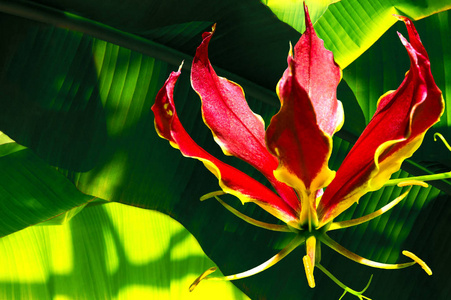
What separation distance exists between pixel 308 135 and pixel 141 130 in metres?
0.43

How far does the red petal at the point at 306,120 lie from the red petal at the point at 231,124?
4cm

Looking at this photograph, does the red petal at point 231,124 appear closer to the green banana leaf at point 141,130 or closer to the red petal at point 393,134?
the red petal at point 393,134

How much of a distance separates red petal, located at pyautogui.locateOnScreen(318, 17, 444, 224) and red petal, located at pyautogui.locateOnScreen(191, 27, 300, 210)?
0.05m

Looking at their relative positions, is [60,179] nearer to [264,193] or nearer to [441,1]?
[264,193]

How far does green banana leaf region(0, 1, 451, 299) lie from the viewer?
0.72 m

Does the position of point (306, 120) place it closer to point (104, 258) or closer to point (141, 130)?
point (141, 130)

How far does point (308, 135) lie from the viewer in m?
0.36

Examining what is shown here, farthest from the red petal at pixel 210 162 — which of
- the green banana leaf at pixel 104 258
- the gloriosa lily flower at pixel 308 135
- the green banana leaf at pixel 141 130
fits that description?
the green banana leaf at pixel 104 258

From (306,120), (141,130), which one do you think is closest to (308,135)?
(306,120)

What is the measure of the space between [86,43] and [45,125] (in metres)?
0.13

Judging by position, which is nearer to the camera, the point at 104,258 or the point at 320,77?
the point at 320,77

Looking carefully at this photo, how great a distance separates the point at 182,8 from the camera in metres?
0.68

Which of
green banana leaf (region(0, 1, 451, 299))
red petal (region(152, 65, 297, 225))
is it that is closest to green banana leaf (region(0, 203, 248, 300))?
green banana leaf (region(0, 1, 451, 299))

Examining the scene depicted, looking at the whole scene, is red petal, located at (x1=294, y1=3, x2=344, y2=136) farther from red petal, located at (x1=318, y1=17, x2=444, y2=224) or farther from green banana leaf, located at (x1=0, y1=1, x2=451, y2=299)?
green banana leaf, located at (x1=0, y1=1, x2=451, y2=299)
